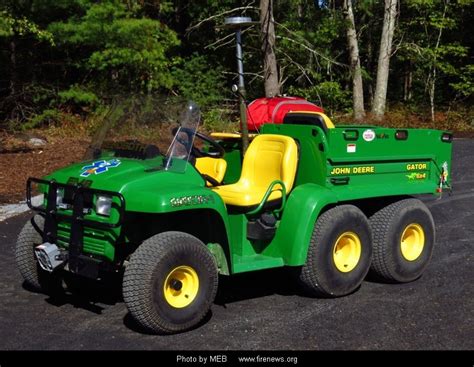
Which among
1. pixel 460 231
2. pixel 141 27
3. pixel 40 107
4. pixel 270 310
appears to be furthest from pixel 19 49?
pixel 270 310

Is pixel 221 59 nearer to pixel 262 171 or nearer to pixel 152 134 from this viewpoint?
pixel 262 171

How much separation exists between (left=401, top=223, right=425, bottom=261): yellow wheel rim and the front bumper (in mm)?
2868

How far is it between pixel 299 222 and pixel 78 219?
171 cm

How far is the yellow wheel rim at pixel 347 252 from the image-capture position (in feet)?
18.3

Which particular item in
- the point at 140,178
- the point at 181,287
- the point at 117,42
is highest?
the point at 117,42

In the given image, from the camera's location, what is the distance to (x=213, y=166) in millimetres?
5930

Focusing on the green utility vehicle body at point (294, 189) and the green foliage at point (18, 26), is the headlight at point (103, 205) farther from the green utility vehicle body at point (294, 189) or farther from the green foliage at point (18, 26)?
the green foliage at point (18, 26)

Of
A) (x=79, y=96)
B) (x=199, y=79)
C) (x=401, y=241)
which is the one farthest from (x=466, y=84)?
(x=401, y=241)

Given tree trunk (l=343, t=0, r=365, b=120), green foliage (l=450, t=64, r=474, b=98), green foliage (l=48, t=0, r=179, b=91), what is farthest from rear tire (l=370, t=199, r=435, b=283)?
green foliage (l=450, t=64, r=474, b=98)

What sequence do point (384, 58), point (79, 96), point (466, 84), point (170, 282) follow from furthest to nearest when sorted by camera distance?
point (466, 84) → point (384, 58) → point (79, 96) → point (170, 282)

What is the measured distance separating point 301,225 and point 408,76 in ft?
81.6

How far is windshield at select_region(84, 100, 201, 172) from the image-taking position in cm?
497

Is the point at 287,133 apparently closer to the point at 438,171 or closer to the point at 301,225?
the point at 301,225

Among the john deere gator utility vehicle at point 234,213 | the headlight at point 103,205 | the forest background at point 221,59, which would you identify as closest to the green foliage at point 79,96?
the forest background at point 221,59
